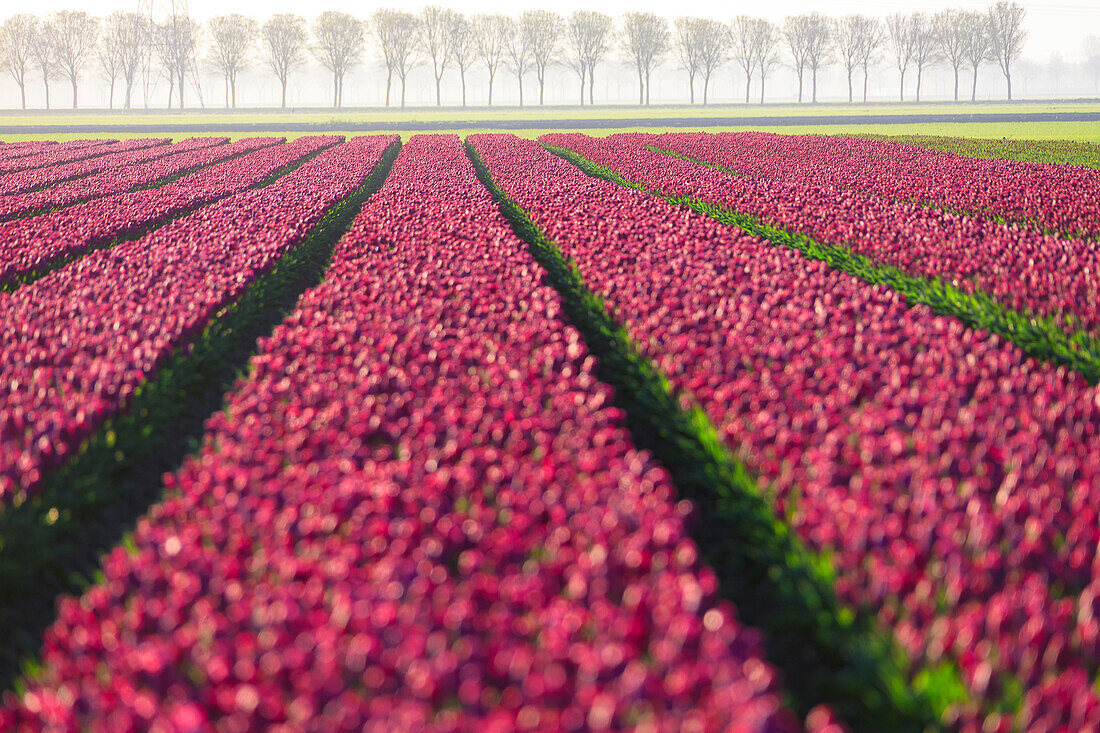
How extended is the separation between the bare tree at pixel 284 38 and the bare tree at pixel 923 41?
9175 centimetres

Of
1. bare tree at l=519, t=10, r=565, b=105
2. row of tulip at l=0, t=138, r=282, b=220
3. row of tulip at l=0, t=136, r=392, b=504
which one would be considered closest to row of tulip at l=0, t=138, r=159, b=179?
row of tulip at l=0, t=138, r=282, b=220

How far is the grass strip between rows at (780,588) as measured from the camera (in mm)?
3340

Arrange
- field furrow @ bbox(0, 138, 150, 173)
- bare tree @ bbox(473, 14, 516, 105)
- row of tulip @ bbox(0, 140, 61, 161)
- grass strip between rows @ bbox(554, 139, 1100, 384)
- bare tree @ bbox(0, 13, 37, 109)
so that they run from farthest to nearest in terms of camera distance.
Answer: bare tree @ bbox(473, 14, 516, 105), bare tree @ bbox(0, 13, 37, 109), row of tulip @ bbox(0, 140, 61, 161), field furrow @ bbox(0, 138, 150, 173), grass strip between rows @ bbox(554, 139, 1100, 384)

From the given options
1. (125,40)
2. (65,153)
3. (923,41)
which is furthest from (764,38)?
(65,153)

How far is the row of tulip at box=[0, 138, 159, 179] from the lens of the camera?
107 feet

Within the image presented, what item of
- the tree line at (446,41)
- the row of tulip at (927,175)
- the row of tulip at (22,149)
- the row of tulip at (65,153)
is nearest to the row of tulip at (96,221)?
the row of tulip at (65,153)

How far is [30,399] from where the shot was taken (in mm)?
6145

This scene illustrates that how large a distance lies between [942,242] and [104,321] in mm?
11680

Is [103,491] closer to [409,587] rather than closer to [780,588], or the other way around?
A: [409,587]

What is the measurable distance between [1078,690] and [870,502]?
55.4 inches

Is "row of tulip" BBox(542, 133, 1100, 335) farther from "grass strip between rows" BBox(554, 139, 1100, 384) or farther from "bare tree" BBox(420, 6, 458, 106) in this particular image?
"bare tree" BBox(420, 6, 458, 106)

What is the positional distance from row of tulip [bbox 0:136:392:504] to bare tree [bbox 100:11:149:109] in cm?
12726

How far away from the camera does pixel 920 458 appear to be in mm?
4691

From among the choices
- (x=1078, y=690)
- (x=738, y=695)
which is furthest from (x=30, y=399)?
(x=1078, y=690)
